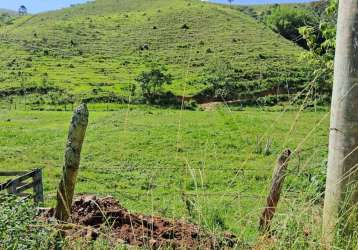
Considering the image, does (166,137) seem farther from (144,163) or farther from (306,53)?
(306,53)

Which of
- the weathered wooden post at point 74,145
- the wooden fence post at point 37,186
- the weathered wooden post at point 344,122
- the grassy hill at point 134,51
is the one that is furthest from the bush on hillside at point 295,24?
the grassy hill at point 134,51

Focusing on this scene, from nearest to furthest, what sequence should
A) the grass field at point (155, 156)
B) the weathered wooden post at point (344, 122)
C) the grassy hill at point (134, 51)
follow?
the weathered wooden post at point (344, 122), the grass field at point (155, 156), the grassy hill at point (134, 51)

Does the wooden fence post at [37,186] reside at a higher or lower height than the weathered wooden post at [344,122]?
lower

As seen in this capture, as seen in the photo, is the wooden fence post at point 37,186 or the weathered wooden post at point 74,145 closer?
the weathered wooden post at point 74,145

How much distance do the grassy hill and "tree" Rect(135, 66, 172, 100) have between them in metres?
1.30

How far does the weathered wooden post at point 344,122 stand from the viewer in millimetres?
2645

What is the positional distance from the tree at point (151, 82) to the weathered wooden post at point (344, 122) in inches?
1752

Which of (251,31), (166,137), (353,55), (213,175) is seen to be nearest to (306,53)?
(353,55)

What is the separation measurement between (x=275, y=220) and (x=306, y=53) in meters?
6.69

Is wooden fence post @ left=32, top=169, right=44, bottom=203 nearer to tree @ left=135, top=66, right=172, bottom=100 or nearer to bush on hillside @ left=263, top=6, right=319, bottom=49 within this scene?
bush on hillside @ left=263, top=6, right=319, bottom=49

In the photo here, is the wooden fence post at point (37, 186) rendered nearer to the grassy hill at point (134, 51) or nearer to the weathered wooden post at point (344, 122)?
the weathered wooden post at point (344, 122)

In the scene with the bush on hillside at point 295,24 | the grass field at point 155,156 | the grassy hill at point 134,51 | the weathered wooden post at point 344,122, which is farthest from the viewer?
the grassy hill at point 134,51

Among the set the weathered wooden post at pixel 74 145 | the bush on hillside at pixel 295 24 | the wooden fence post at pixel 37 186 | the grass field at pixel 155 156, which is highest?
the bush on hillside at pixel 295 24

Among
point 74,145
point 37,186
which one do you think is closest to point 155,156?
point 37,186
